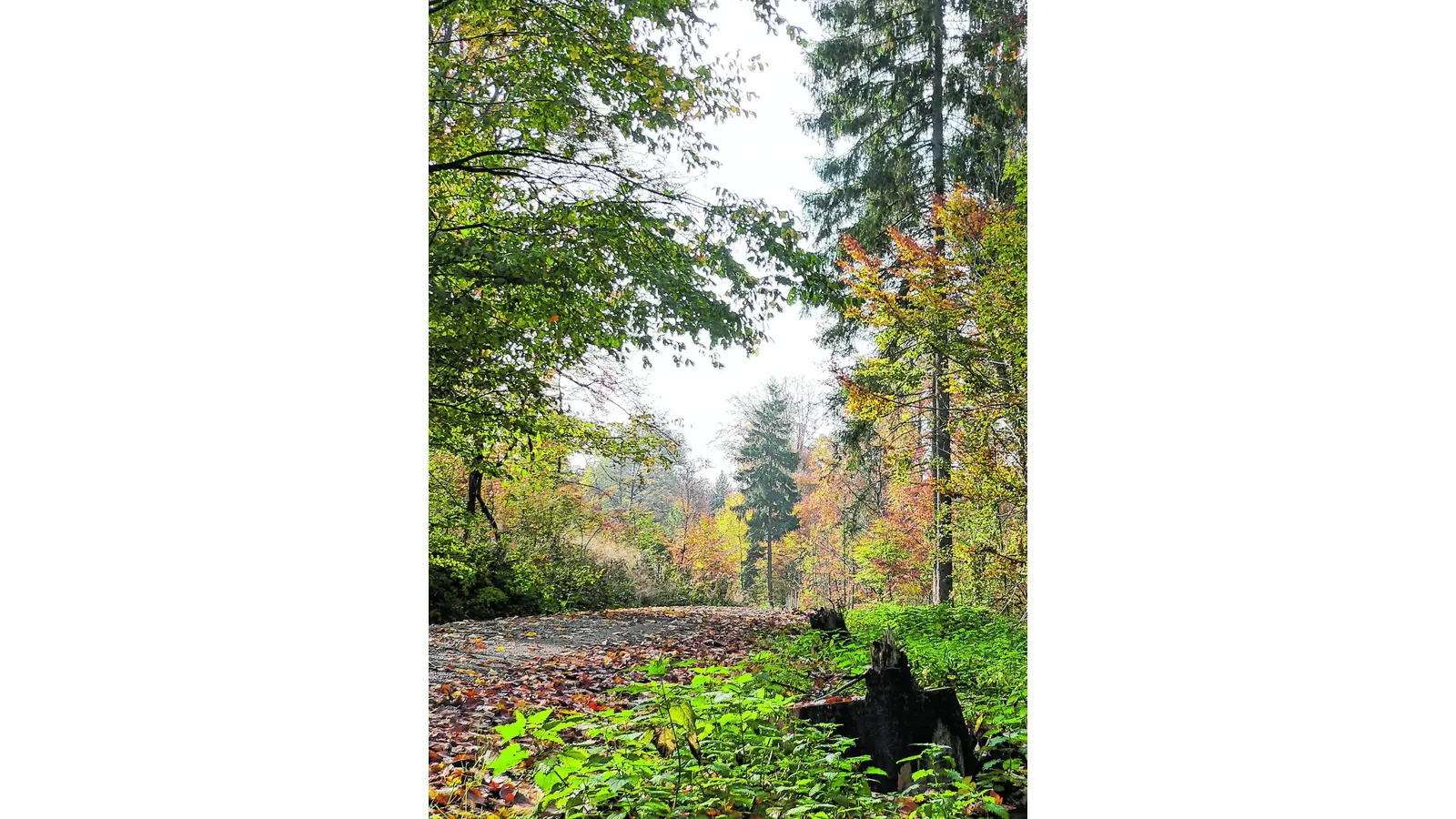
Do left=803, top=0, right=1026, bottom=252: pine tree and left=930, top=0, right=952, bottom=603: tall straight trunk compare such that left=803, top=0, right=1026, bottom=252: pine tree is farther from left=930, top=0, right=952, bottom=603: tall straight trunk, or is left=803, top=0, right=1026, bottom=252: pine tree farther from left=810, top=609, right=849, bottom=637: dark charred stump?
left=810, top=609, right=849, bottom=637: dark charred stump

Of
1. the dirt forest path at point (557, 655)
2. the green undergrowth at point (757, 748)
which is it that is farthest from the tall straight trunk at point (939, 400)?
the dirt forest path at point (557, 655)

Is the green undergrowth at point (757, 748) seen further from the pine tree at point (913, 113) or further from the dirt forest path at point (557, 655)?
the pine tree at point (913, 113)

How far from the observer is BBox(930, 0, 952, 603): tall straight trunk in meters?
2.59

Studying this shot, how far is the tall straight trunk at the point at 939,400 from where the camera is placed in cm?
259

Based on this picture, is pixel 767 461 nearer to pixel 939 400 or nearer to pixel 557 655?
pixel 939 400

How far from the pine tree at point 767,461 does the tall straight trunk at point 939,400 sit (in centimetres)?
58

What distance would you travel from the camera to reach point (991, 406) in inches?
115

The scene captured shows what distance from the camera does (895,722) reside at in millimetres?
2039
